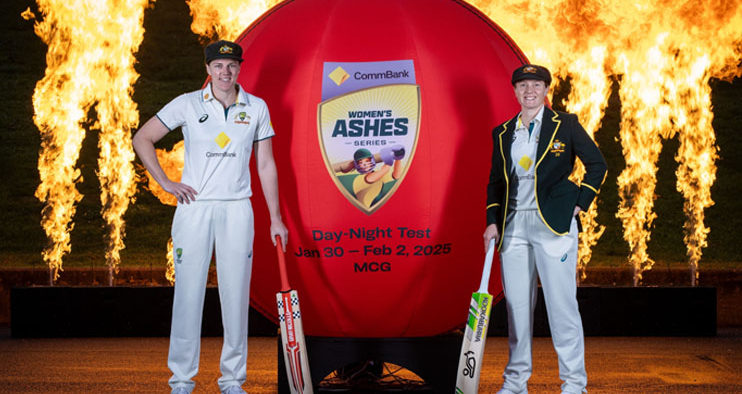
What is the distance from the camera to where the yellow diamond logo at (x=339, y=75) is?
220 inches

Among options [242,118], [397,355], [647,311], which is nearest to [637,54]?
[647,311]

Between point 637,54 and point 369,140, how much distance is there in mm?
9767

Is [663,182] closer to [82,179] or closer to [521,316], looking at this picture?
[82,179]

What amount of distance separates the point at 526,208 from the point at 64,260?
1463 centimetres

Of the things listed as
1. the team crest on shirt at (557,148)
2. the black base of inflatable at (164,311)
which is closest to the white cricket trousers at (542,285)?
the team crest on shirt at (557,148)

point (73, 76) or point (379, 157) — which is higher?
point (73, 76)

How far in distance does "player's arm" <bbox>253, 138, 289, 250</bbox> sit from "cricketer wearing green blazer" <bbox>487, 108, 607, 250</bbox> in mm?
1242

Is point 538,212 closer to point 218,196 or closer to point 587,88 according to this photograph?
point 218,196

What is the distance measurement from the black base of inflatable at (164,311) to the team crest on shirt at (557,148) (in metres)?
4.93

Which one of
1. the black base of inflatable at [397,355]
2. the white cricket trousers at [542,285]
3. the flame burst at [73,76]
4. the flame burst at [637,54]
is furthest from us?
the flame burst at [73,76]

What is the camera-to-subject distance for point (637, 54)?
46.6 ft

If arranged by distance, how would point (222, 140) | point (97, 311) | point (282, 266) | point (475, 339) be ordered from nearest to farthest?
point (475, 339), point (282, 266), point (222, 140), point (97, 311)

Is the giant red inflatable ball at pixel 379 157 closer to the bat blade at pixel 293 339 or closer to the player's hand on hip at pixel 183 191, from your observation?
the bat blade at pixel 293 339

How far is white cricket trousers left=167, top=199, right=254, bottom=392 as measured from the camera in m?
5.64
